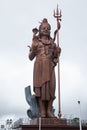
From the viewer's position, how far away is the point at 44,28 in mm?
13539

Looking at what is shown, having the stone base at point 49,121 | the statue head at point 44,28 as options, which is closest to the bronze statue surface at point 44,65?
the statue head at point 44,28

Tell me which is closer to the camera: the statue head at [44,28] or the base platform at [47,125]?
the base platform at [47,125]

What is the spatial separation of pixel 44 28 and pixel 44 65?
128 cm

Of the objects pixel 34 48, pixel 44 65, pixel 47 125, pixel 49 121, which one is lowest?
Result: pixel 47 125

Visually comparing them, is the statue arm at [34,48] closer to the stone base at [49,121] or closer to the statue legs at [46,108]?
the statue legs at [46,108]

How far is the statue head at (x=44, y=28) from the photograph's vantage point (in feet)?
44.4

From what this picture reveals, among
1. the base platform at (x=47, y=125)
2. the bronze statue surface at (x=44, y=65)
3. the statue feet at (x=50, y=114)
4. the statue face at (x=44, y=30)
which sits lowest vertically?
the base platform at (x=47, y=125)

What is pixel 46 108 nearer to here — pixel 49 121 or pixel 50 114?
pixel 50 114

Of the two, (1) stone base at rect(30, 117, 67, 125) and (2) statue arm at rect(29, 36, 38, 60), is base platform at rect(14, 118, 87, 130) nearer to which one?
(1) stone base at rect(30, 117, 67, 125)

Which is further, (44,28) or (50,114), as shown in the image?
(44,28)

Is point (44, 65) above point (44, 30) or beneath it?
beneath

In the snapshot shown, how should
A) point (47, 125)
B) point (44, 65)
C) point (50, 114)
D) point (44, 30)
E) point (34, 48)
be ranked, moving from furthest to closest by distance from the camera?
1. point (44, 30)
2. point (34, 48)
3. point (44, 65)
4. point (50, 114)
5. point (47, 125)

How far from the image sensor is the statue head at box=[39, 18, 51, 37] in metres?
13.5

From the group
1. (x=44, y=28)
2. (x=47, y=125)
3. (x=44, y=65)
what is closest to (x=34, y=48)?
(x=44, y=65)
